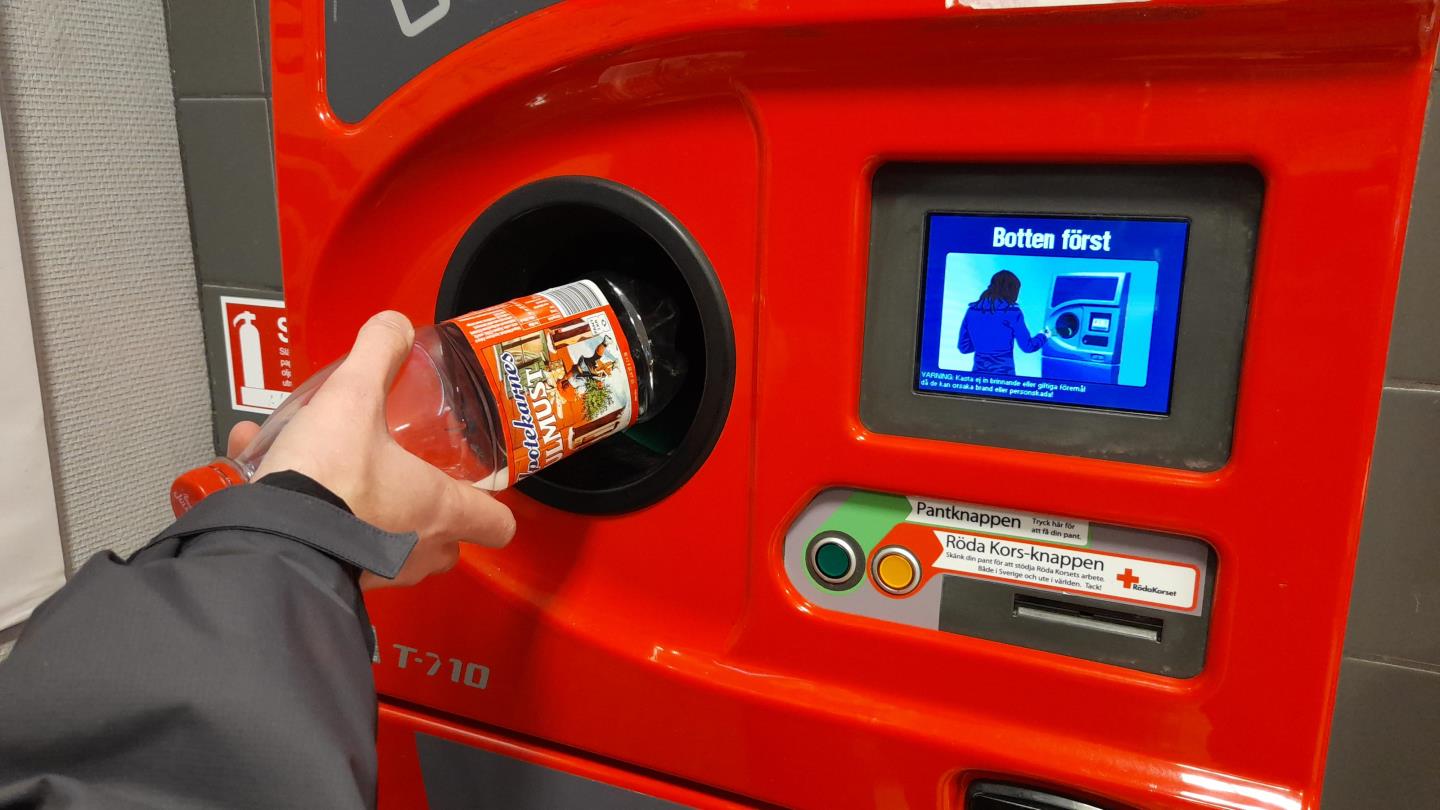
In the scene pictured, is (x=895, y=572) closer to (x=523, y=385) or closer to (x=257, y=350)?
(x=523, y=385)

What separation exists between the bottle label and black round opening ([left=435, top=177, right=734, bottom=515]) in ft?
0.21

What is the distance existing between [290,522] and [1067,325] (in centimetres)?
46

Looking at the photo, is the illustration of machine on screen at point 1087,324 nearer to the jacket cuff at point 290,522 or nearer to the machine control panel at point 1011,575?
the machine control panel at point 1011,575

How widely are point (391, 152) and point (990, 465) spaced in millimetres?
505

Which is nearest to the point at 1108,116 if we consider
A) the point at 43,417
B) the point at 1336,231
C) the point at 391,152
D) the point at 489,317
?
the point at 1336,231

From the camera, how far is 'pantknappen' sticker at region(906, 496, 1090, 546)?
600mm

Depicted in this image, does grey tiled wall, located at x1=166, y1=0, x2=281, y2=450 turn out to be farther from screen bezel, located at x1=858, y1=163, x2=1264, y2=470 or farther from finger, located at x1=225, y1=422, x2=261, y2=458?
screen bezel, located at x1=858, y1=163, x2=1264, y2=470

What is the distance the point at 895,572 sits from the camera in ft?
2.13

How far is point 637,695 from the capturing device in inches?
28.9

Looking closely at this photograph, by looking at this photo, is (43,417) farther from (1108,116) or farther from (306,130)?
(1108,116)

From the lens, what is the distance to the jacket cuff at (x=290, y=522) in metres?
0.51

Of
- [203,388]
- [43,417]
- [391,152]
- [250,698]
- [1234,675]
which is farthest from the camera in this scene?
[203,388]

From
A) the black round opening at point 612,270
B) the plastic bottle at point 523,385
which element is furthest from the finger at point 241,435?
the black round opening at point 612,270

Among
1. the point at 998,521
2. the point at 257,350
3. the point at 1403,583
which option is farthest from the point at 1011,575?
the point at 257,350
